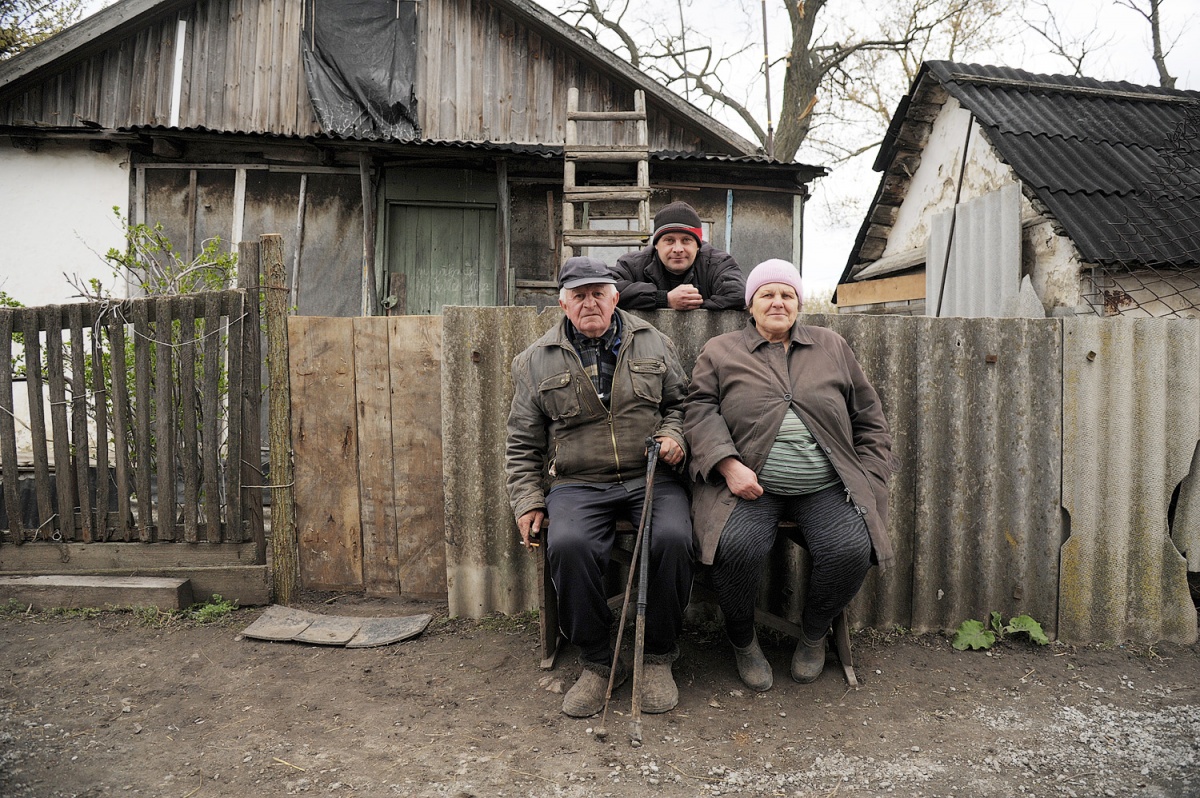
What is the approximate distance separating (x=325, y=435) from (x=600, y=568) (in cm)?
182

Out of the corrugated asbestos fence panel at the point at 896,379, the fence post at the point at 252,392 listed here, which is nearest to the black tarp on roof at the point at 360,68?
the fence post at the point at 252,392

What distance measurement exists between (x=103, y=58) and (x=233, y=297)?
7.14 metres

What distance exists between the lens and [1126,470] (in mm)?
3408

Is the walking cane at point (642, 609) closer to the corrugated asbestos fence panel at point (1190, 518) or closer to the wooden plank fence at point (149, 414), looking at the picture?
the wooden plank fence at point (149, 414)

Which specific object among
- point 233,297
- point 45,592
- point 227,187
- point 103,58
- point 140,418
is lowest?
point 45,592

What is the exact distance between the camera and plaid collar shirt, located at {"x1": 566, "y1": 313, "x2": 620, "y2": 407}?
313cm

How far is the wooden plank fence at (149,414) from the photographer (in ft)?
12.5

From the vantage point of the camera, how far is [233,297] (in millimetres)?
3795

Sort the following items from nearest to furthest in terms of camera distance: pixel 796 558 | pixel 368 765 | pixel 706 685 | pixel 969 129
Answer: pixel 368 765
pixel 706 685
pixel 796 558
pixel 969 129

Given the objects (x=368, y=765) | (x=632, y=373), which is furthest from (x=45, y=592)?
(x=632, y=373)

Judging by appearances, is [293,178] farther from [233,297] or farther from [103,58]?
[233,297]

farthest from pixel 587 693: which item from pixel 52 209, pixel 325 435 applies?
pixel 52 209

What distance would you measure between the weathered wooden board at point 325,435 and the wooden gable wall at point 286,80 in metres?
5.57

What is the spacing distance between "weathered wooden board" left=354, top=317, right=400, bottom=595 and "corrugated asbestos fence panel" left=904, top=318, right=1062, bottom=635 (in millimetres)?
2670
